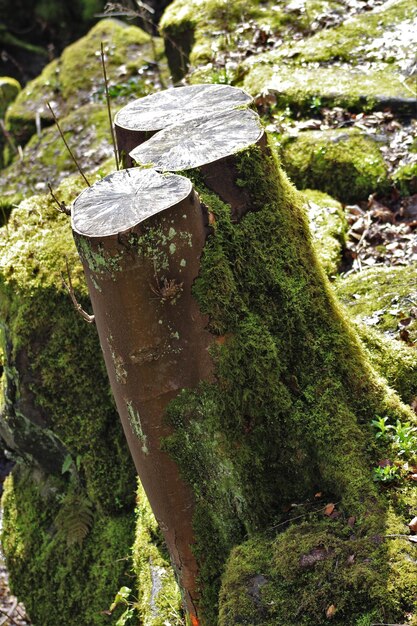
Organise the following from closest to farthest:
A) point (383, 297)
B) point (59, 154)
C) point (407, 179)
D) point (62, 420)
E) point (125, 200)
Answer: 1. point (125, 200)
2. point (383, 297)
3. point (62, 420)
4. point (407, 179)
5. point (59, 154)

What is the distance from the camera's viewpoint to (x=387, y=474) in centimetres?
368

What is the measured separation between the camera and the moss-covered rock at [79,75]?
10.8m

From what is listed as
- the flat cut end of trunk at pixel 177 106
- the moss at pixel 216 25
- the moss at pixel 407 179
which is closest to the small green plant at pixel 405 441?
the flat cut end of trunk at pixel 177 106

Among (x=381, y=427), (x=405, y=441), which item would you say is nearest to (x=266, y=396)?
(x=381, y=427)

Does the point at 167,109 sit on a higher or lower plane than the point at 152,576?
higher

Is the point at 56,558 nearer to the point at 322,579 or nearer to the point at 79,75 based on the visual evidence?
the point at 322,579

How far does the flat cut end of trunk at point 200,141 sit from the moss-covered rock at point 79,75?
7.05m

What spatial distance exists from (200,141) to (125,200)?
0.68 meters

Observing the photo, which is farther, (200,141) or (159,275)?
(200,141)

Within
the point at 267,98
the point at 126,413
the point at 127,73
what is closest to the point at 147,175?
the point at 126,413

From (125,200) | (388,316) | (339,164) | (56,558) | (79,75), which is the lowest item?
(56,558)

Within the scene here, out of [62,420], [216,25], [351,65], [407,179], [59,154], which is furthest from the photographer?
[59,154]

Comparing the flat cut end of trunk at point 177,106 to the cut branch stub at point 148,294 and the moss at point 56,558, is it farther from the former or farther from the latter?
the moss at point 56,558

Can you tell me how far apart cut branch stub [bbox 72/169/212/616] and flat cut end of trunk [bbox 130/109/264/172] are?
215mm
